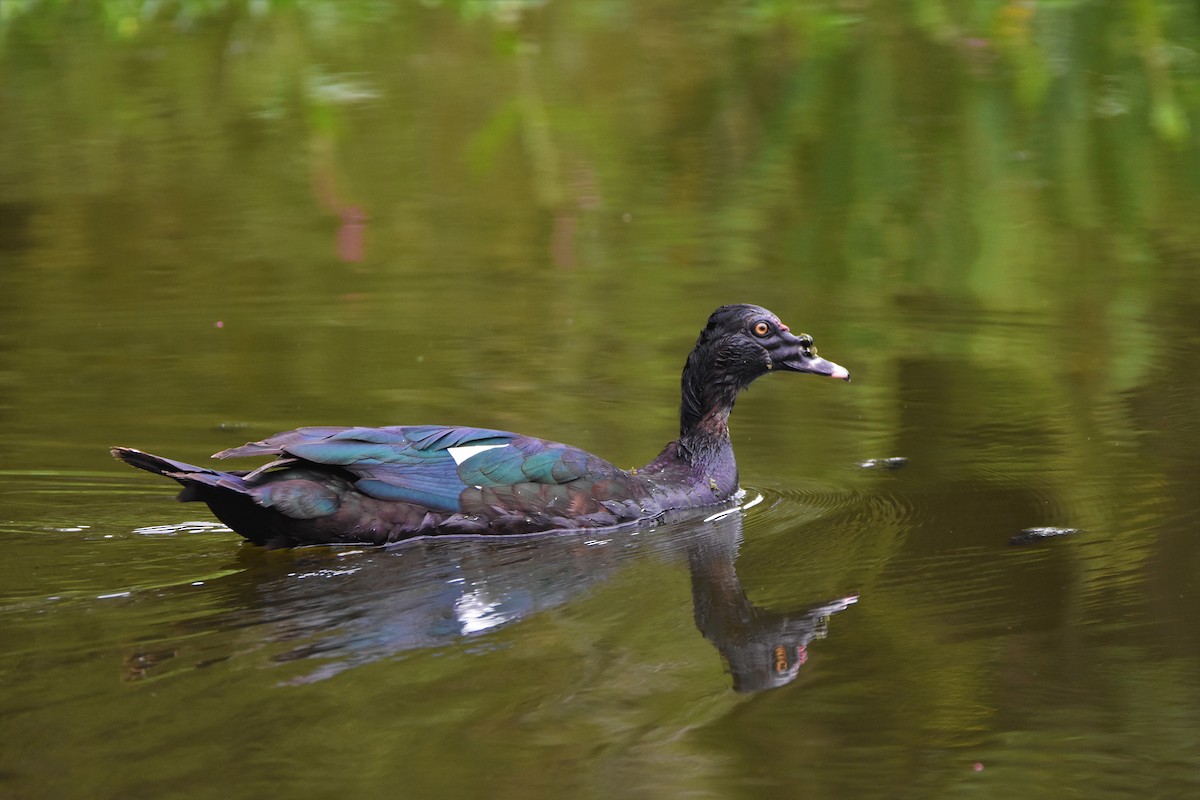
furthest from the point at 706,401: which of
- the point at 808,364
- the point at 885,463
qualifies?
the point at 885,463

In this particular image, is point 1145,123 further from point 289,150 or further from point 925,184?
point 289,150

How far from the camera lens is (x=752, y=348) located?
24.0ft

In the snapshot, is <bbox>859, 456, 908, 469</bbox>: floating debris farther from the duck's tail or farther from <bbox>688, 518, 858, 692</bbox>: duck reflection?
the duck's tail

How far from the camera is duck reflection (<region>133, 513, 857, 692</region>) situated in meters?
5.00

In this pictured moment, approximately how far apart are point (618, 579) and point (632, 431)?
6.97 feet

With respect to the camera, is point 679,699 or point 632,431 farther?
point 632,431

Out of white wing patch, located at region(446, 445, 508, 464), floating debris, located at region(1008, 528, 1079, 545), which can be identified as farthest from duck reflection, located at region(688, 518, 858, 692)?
white wing patch, located at region(446, 445, 508, 464)

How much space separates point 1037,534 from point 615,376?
9.87 ft

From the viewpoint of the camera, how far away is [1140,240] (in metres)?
11.3

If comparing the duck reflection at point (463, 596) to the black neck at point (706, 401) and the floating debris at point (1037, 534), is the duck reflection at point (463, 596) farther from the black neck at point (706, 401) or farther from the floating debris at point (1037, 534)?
the floating debris at point (1037, 534)

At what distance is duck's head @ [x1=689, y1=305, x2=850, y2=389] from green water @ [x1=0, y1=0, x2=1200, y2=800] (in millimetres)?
458

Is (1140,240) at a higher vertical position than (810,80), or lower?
lower

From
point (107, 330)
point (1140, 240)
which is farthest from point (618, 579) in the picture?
point (1140, 240)

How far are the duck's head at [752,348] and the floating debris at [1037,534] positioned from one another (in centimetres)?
136
